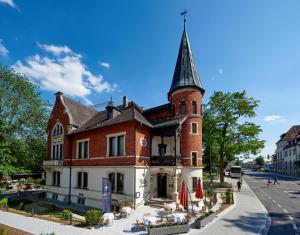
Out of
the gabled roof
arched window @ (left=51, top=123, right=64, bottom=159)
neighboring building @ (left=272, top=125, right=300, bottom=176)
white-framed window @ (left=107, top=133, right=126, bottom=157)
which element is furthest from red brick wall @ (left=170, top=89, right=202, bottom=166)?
the gabled roof

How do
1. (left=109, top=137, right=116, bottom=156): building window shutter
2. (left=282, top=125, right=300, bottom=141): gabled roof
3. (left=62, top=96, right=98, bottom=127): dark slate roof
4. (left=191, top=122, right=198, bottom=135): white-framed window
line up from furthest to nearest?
(left=282, top=125, right=300, bottom=141): gabled roof, (left=62, top=96, right=98, bottom=127): dark slate roof, (left=191, top=122, right=198, bottom=135): white-framed window, (left=109, top=137, right=116, bottom=156): building window shutter

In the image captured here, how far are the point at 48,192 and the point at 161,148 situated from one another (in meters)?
16.1

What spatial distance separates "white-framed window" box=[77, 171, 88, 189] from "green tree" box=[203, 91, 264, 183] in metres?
18.2

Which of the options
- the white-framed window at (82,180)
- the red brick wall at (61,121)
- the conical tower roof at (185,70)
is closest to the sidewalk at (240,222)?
the conical tower roof at (185,70)

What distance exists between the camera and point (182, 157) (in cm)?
2344

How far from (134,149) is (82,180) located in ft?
28.4

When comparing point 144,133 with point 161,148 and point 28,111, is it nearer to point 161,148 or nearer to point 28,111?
point 161,148

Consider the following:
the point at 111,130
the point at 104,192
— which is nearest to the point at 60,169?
the point at 111,130

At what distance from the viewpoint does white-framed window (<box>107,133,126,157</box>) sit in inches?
864

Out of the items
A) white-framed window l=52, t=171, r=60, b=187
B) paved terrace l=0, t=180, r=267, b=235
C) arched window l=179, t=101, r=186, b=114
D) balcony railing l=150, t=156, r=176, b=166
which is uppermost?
arched window l=179, t=101, r=186, b=114

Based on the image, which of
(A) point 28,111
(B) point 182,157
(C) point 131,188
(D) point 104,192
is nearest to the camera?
(D) point 104,192

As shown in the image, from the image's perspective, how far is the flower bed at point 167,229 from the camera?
1346cm

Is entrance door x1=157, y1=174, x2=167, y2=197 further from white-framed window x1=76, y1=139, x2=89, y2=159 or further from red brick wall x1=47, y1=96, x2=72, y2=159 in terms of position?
red brick wall x1=47, y1=96, x2=72, y2=159

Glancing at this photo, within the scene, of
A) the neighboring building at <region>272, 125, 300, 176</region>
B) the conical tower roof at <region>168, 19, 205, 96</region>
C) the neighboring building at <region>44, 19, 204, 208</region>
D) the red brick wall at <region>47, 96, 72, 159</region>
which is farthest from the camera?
the neighboring building at <region>272, 125, 300, 176</region>
